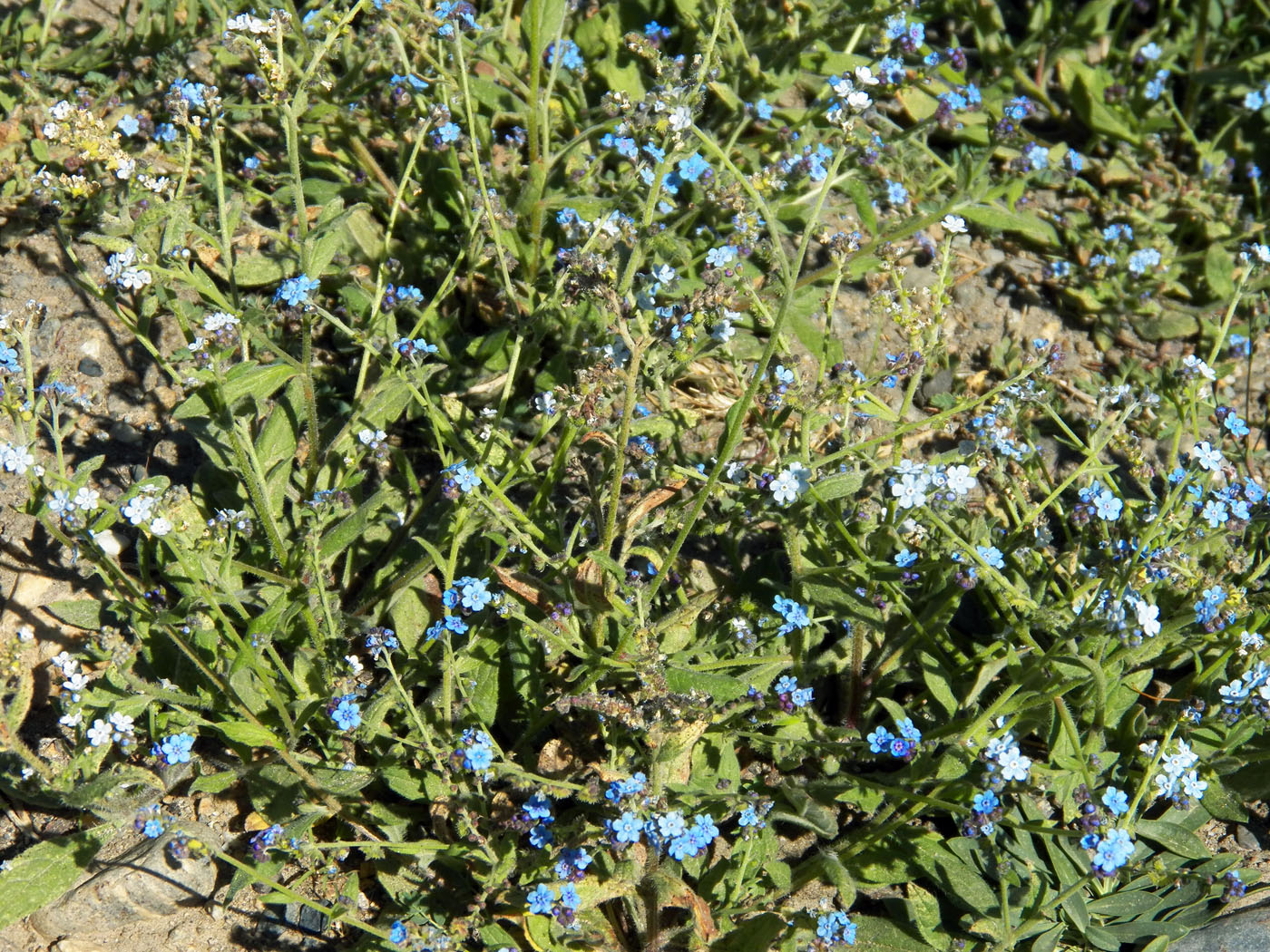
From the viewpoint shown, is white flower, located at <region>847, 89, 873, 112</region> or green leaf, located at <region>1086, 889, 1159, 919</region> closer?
white flower, located at <region>847, 89, 873, 112</region>

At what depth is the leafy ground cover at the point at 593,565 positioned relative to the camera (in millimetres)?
3689

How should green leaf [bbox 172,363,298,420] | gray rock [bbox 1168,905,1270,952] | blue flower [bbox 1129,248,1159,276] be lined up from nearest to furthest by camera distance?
gray rock [bbox 1168,905,1270,952]
green leaf [bbox 172,363,298,420]
blue flower [bbox 1129,248,1159,276]

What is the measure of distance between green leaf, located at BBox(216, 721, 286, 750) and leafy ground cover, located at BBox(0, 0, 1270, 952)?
0.05 feet

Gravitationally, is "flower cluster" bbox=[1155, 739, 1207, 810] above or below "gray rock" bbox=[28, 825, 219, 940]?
above

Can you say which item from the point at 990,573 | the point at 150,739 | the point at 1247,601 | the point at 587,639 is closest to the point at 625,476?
the point at 587,639

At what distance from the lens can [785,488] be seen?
389 centimetres

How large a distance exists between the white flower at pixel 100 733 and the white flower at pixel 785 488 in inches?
93.1

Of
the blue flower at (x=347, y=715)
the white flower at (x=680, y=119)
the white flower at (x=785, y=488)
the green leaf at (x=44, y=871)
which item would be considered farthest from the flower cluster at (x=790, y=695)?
the green leaf at (x=44, y=871)

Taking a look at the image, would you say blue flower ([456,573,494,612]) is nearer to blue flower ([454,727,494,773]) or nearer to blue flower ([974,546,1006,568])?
blue flower ([454,727,494,773])

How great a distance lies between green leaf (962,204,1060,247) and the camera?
222 inches

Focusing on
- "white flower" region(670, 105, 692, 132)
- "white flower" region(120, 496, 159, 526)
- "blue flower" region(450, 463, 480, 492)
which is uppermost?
"white flower" region(670, 105, 692, 132)

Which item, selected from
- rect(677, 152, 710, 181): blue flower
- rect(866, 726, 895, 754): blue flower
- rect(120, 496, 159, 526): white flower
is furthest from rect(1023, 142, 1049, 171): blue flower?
rect(120, 496, 159, 526): white flower

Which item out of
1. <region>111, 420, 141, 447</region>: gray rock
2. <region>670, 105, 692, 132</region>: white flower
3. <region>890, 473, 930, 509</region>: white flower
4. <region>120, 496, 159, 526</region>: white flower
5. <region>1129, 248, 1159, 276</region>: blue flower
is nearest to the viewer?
<region>670, 105, 692, 132</region>: white flower

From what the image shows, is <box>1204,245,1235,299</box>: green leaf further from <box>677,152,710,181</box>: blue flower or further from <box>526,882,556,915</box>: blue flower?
<box>526,882,556,915</box>: blue flower
